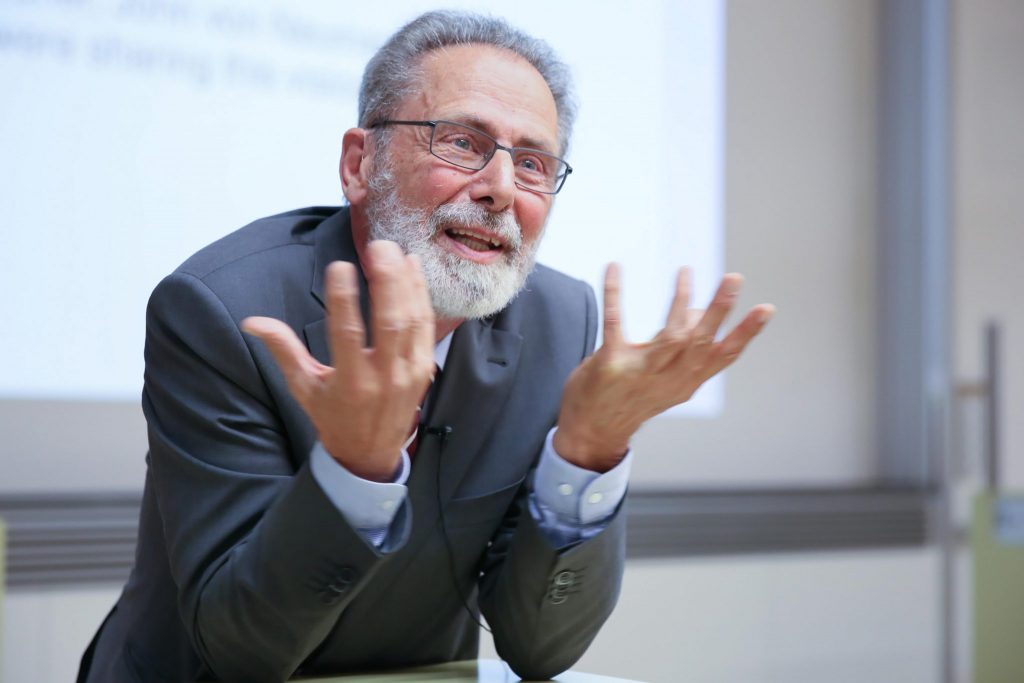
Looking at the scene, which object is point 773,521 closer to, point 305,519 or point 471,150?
point 471,150

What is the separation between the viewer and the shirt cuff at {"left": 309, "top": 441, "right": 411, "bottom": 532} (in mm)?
1106

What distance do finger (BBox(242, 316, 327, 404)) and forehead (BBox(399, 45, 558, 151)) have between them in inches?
21.1

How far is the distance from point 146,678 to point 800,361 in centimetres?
349

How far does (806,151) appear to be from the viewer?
453 centimetres

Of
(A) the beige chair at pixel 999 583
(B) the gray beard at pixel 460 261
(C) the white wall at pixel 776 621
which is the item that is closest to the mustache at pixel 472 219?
(B) the gray beard at pixel 460 261

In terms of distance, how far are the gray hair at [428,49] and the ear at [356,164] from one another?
0.08 feet

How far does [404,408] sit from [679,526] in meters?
3.05

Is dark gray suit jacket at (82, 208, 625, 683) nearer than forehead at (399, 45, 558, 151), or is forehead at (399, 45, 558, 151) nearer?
dark gray suit jacket at (82, 208, 625, 683)

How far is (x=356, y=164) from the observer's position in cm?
161

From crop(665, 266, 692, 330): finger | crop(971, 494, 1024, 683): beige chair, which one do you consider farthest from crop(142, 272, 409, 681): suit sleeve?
crop(971, 494, 1024, 683): beige chair

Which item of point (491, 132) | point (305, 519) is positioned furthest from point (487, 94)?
point (305, 519)

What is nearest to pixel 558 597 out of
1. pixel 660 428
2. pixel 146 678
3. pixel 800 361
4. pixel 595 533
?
pixel 595 533

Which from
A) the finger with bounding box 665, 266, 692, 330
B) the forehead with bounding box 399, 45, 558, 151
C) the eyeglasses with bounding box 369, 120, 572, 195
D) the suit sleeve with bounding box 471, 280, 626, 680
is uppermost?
the forehead with bounding box 399, 45, 558, 151

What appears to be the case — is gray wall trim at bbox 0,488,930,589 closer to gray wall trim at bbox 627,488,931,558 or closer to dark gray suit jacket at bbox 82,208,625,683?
gray wall trim at bbox 627,488,931,558
